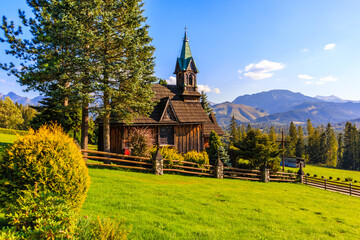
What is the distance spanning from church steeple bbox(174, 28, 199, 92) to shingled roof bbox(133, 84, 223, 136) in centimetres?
133

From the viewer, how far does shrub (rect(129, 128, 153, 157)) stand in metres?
19.6

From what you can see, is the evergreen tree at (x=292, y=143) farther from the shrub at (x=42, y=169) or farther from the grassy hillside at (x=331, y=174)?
the shrub at (x=42, y=169)

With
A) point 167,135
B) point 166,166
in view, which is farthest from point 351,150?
point 166,166

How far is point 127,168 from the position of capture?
17.7 meters

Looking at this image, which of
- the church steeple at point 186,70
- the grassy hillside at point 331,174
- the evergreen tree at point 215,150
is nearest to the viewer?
the evergreen tree at point 215,150

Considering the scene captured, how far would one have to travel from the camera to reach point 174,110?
83.4 feet

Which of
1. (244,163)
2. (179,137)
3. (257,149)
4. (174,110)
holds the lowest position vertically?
(244,163)

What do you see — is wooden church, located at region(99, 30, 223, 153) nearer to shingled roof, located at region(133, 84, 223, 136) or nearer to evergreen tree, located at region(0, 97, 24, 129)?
shingled roof, located at region(133, 84, 223, 136)

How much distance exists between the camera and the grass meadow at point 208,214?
735 cm

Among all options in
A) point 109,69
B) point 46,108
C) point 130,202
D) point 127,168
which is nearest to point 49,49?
point 109,69

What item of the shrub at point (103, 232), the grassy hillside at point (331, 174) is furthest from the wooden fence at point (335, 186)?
the shrub at point (103, 232)

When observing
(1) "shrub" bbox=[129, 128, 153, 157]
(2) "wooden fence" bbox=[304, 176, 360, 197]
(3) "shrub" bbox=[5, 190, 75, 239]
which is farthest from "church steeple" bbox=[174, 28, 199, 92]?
(3) "shrub" bbox=[5, 190, 75, 239]

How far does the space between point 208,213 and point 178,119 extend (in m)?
16.3

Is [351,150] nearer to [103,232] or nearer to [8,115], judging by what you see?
[103,232]
